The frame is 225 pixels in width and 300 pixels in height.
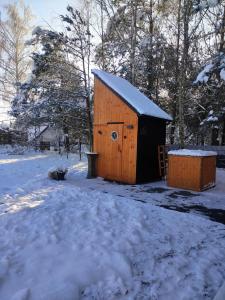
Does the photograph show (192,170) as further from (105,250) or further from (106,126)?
(105,250)

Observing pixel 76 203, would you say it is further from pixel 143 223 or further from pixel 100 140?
pixel 100 140

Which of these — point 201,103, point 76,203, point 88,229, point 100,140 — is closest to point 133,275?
point 88,229

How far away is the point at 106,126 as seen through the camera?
906 cm

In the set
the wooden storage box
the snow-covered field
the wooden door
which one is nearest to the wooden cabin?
the wooden door

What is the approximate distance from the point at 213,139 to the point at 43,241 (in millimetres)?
14338

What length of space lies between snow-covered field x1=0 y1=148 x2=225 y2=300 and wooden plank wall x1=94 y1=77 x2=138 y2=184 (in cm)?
237

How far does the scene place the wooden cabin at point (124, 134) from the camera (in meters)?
8.30

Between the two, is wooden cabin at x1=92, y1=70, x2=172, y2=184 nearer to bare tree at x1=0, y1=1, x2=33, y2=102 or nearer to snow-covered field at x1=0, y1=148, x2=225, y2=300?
snow-covered field at x1=0, y1=148, x2=225, y2=300

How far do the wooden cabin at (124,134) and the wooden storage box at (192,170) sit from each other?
3.44 ft

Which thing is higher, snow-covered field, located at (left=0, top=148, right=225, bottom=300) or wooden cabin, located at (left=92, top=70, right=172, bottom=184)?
wooden cabin, located at (left=92, top=70, right=172, bottom=184)

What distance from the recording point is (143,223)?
454 centimetres

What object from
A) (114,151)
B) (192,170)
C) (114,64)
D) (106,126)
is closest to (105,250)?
(192,170)

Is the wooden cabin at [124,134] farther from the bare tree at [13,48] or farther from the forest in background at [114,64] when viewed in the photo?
the bare tree at [13,48]

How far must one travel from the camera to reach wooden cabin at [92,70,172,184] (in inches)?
327
